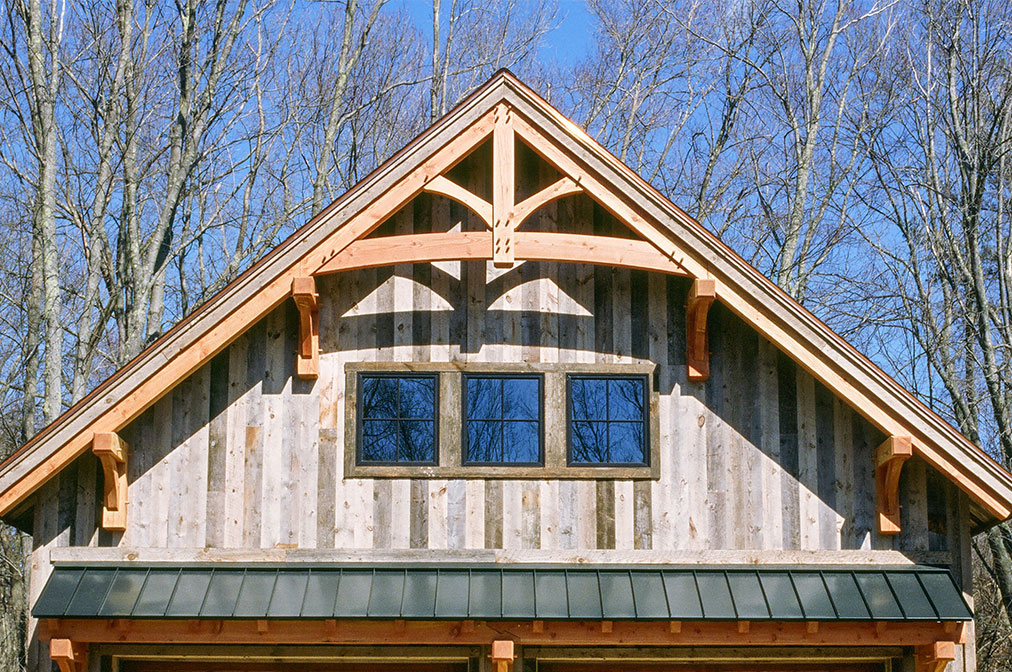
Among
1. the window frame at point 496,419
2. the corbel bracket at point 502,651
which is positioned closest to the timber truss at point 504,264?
the window frame at point 496,419

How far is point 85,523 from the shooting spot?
39.1ft

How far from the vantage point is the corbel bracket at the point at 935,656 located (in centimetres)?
1143

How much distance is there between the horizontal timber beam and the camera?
11.5m

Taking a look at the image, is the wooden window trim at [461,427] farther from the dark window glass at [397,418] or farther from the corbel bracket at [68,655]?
the corbel bracket at [68,655]

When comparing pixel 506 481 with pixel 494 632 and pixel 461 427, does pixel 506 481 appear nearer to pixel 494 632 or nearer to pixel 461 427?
pixel 461 427

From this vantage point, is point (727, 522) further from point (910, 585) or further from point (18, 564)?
point (18, 564)

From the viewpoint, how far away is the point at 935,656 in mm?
11469

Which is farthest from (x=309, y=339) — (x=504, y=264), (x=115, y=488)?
(x=115, y=488)

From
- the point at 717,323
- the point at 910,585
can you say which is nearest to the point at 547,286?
the point at 717,323

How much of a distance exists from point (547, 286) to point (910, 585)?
422cm

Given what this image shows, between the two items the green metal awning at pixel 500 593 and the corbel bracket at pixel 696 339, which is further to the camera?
the corbel bracket at pixel 696 339

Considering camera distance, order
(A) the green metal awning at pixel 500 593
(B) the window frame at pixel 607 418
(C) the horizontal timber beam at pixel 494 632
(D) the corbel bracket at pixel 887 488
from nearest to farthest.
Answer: (A) the green metal awning at pixel 500 593 < (C) the horizontal timber beam at pixel 494 632 < (D) the corbel bracket at pixel 887 488 < (B) the window frame at pixel 607 418

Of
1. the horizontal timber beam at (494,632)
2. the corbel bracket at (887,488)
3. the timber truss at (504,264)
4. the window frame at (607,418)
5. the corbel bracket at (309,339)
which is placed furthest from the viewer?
the window frame at (607,418)

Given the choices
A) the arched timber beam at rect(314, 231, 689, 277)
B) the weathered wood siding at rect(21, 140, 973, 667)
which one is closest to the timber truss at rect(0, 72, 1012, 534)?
the arched timber beam at rect(314, 231, 689, 277)
